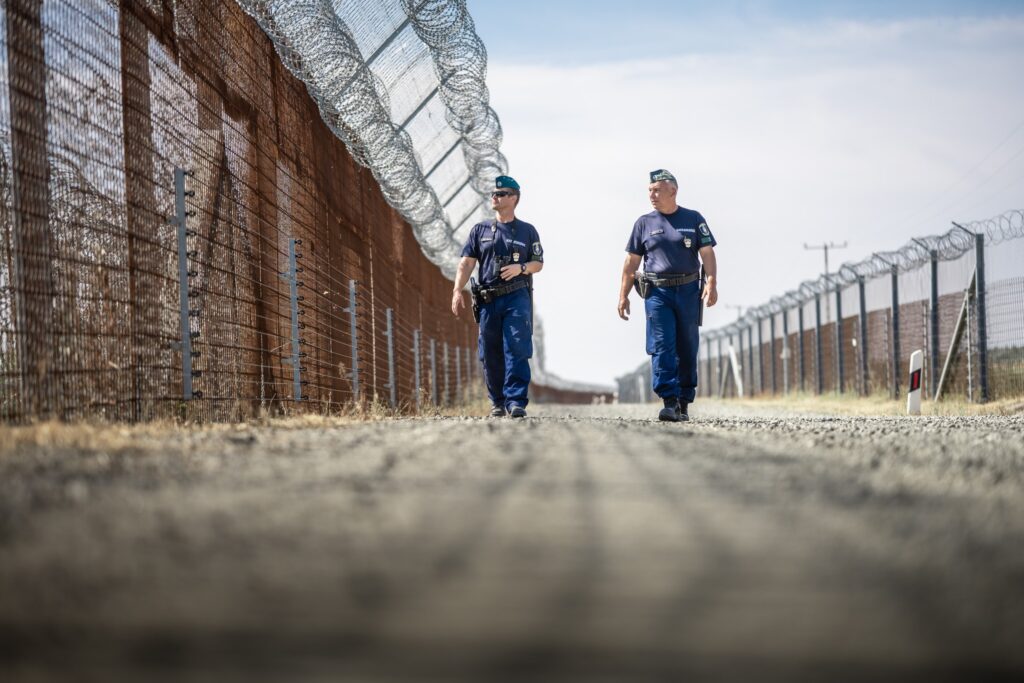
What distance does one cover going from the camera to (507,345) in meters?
8.72

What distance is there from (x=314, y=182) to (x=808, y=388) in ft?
61.2

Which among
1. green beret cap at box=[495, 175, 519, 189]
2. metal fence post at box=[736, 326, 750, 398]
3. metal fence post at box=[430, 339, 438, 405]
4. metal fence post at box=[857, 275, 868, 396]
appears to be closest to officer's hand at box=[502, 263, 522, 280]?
green beret cap at box=[495, 175, 519, 189]

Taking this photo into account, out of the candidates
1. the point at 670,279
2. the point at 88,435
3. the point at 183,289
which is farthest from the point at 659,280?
the point at 88,435

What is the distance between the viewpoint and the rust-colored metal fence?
472cm

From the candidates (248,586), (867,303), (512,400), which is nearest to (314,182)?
(512,400)

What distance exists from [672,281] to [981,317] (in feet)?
25.2

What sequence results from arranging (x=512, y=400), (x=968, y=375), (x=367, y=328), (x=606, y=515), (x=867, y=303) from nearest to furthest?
1. (x=606, y=515)
2. (x=512, y=400)
3. (x=367, y=328)
4. (x=968, y=375)
5. (x=867, y=303)

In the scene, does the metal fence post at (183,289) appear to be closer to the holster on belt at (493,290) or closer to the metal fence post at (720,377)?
the holster on belt at (493,290)

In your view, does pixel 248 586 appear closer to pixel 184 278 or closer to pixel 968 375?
pixel 184 278

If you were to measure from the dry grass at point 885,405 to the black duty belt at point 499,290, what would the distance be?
562 cm

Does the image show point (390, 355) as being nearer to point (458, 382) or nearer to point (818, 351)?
point (458, 382)

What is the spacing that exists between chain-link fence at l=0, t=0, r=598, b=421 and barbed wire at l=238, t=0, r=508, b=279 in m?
0.02

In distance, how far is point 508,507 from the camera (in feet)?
9.23

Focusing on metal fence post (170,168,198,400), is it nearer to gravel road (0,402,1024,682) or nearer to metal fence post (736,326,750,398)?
gravel road (0,402,1024,682)
